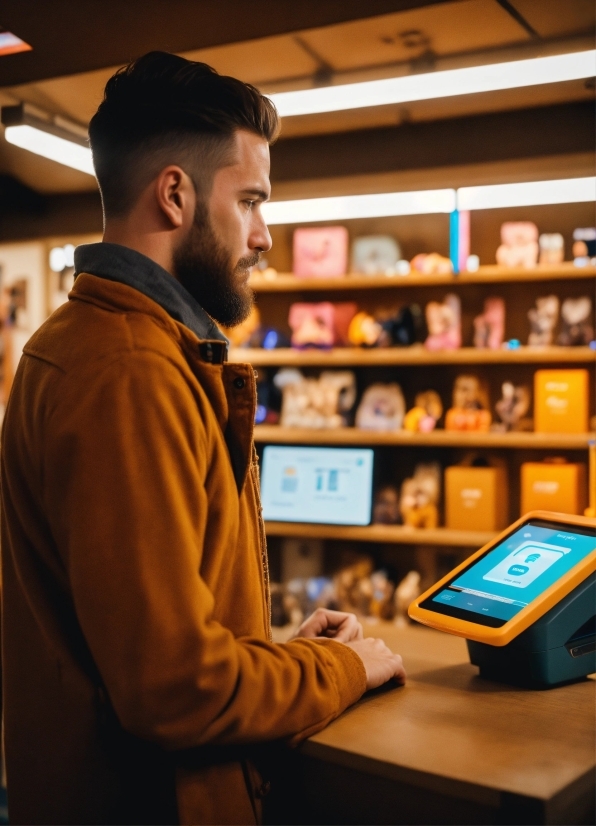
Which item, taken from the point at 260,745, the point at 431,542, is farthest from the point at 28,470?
the point at 431,542

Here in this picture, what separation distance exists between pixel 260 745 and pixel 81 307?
0.70 meters

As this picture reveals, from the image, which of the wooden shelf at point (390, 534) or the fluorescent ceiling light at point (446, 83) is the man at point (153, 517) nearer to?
the fluorescent ceiling light at point (446, 83)

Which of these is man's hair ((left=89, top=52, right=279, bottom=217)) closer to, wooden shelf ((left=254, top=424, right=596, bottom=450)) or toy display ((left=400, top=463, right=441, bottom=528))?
wooden shelf ((left=254, top=424, right=596, bottom=450))

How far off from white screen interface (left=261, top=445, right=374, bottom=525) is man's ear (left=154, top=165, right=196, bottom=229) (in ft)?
9.80

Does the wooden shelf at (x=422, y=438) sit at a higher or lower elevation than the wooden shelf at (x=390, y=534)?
higher

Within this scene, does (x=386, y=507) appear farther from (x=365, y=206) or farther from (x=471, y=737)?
(x=471, y=737)

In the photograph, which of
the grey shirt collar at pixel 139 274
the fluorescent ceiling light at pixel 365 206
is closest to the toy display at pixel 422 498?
the fluorescent ceiling light at pixel 365 206

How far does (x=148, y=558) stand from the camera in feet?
3.43

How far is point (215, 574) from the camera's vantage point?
1180 millimetres

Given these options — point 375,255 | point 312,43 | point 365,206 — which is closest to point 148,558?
point 312,43

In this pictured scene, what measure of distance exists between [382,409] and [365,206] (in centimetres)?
119

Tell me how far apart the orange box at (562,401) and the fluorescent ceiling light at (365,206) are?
1007 mm

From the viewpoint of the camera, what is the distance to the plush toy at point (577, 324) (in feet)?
12.8

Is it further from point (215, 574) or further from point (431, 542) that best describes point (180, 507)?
point (431, 542)
